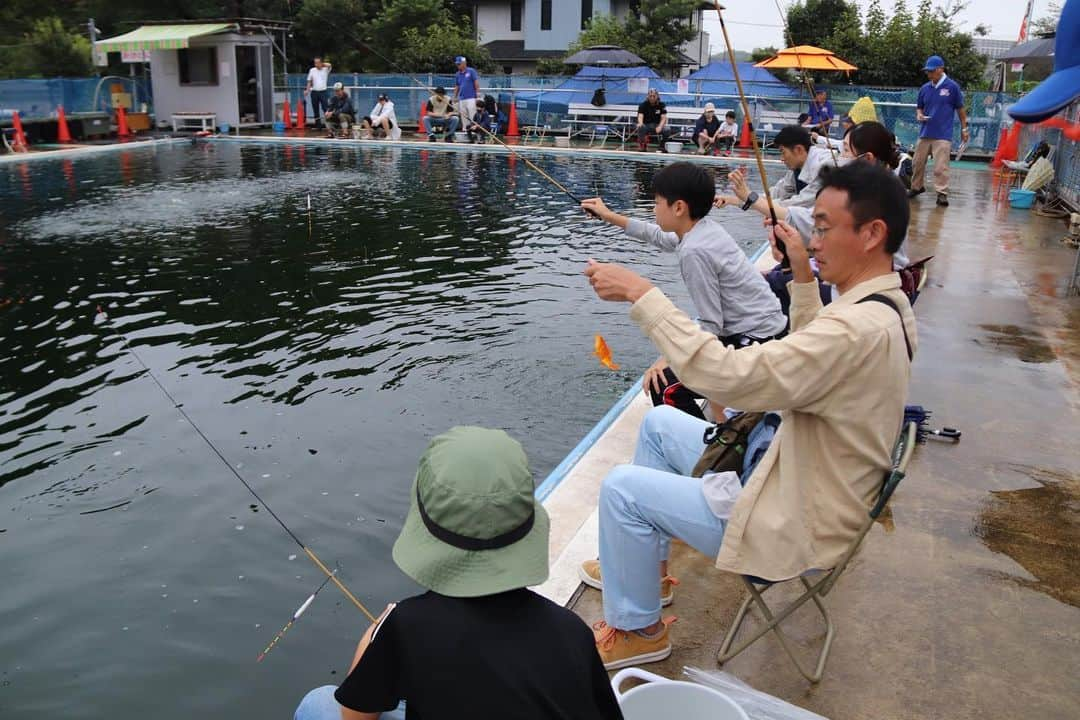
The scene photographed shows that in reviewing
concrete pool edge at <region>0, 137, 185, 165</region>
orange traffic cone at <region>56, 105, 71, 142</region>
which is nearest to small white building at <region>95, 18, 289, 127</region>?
concrete pool edge at <region>0, 137, 185, 165</region>

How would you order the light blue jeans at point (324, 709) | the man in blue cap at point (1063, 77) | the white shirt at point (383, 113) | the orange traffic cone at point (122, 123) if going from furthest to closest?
the white shirt at point (383, 113), the orange traffic cone at point (122, 123), the man in blue cap at point (1063, 77), the light blue jeans at point (324, 709)

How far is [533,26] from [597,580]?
160 feet

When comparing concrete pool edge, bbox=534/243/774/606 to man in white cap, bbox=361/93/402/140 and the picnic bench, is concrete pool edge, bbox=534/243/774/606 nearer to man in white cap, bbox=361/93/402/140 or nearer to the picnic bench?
the picnic bench

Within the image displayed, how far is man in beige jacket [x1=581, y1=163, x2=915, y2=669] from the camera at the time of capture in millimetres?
2223

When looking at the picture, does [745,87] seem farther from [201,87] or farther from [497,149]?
[201,87]

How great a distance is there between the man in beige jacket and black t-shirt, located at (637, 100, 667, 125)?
21.4 metres

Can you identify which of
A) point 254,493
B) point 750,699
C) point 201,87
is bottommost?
point 254,493

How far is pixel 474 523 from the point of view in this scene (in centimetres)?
169

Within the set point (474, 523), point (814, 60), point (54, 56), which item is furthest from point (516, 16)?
point (474, 523)

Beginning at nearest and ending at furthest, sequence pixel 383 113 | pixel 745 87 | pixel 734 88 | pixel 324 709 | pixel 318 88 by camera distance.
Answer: pixel 324 709 → pixel 745 87 → pixel 383 113 → pixel 734 88 → pixel 318 88

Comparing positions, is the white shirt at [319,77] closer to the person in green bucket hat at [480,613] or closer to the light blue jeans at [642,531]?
the light blue jeans at [642,531]

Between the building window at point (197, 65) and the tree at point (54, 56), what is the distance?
7.58 metres

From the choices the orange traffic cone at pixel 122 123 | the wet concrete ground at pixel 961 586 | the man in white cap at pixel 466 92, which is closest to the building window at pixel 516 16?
the man in white cap at pixel 466 92

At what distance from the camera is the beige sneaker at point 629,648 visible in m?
2.86
